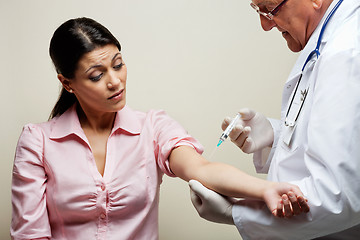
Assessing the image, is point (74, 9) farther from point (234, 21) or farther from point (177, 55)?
point (234, 21)

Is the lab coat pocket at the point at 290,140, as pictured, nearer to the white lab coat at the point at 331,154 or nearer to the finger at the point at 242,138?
the white lab coat at the point at 331,154

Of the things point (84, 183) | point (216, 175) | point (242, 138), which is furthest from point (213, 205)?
point (84, 183)

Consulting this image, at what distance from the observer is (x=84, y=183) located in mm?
Result: 1609

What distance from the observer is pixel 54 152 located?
1.66 metres

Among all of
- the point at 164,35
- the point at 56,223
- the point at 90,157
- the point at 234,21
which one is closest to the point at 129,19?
the point at 164,35

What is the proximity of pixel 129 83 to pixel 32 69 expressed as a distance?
1.62 ft

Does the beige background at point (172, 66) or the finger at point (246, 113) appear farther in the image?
the beige background at point (172, 66)

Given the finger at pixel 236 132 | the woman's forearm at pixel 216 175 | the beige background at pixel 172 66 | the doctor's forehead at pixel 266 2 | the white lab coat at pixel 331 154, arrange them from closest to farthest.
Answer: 1. the white lab coat at pixel 331 154
2. the woman's forearm at pixel 216 175
3. the doctor's forehead at pixel 266 2
4. the finger at pixel 236 132
5. the beige background at pixel 172 66

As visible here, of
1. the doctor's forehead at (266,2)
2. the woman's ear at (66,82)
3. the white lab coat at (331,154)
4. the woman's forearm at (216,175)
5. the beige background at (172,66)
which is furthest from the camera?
the beige background at (172,66)

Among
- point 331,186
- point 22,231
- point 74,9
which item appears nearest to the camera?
point 331,186

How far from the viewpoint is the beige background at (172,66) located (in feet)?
7.20

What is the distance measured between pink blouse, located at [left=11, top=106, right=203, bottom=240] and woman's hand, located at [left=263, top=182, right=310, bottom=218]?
0.55 meters

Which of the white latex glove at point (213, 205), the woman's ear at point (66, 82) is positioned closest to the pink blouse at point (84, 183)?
the woman's ear at point (66, 82)

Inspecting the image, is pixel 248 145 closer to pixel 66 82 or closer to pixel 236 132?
pixel 236 132
